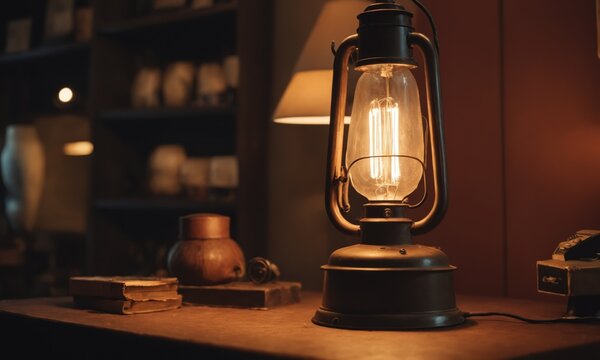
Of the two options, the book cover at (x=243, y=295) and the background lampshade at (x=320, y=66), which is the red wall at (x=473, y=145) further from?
the book cover at (x=243, y=295)

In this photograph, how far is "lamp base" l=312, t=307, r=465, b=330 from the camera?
1.31 m

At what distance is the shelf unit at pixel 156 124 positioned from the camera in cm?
247

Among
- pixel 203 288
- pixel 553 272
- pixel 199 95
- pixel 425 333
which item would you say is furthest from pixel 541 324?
pixel 199 95

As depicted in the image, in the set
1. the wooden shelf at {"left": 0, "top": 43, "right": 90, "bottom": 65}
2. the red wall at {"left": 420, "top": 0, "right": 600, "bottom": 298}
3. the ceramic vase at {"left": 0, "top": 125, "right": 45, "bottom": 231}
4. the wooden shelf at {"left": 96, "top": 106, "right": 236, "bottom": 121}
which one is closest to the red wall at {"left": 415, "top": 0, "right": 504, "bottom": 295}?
the red wall at {"left": 420, "top": 0, "right": 600, "bottom": 298}

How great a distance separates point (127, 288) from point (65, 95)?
2.06m

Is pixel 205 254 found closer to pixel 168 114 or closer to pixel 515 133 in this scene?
pixel 515 133

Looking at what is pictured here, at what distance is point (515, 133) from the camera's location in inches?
71.9

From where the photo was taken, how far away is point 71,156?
127 inches

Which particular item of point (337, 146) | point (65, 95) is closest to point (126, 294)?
point (337, 146)

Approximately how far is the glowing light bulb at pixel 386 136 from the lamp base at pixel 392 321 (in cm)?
24

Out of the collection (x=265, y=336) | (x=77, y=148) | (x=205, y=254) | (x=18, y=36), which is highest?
(x=18, y=36)

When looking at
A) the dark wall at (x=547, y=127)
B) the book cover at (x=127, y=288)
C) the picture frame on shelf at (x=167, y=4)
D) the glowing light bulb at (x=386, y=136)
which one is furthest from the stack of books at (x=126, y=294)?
the picture frame on shelf at (x=167, y=4)

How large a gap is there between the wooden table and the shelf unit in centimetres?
90

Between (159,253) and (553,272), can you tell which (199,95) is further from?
(553,272)
